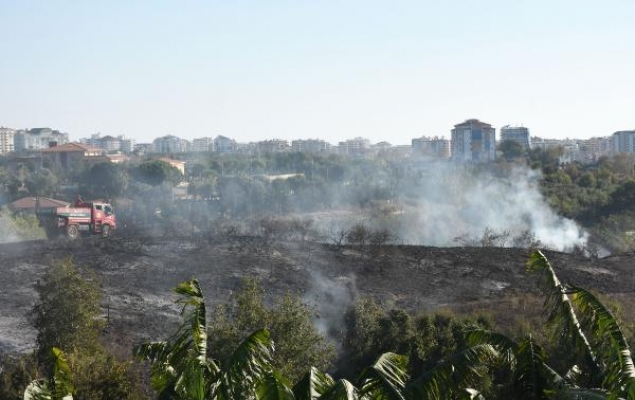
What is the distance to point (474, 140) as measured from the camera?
Result: 335ft

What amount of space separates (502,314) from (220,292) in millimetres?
7424

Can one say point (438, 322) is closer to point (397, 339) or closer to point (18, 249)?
point (397, 339)

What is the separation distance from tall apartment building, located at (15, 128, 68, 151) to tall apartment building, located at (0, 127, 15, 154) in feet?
3.17

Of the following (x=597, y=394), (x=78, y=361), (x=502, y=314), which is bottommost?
(x=502, y=314)

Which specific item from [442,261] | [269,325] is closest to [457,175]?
[442,261]

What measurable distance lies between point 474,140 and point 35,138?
100340 millimetres

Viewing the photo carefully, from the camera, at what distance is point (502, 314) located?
64.2 feet

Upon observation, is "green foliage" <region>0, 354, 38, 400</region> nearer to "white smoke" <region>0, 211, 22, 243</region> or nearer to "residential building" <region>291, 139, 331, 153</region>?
"white smoke" <region>0, 211, 22, 243</region>

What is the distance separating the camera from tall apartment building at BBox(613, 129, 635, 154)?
464ft

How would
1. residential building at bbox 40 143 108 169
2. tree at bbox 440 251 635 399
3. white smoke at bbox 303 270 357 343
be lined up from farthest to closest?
residential building at bbox 40 143 108 169
white smoke at bbox 303 270 357 343
tree at bbox 440 251 635 399

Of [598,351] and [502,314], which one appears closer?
[598,351]

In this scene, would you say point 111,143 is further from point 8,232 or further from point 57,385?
point 57,385

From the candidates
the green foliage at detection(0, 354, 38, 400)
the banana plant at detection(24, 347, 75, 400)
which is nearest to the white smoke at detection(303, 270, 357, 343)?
the green foliage at detection(0, 354, 38, 400)

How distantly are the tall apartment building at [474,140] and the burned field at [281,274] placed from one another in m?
70.2
